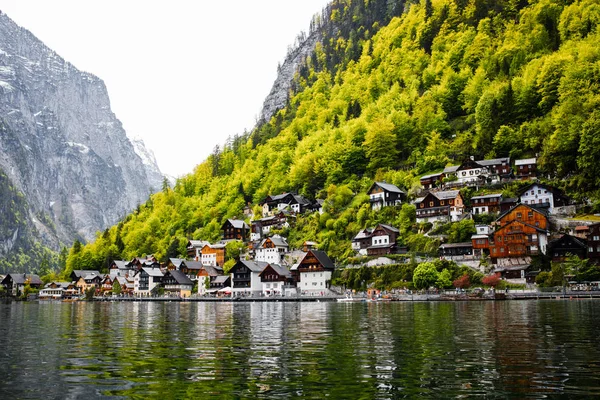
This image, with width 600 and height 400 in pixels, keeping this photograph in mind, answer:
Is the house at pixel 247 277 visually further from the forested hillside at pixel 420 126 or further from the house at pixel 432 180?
the house at pixel 432 180

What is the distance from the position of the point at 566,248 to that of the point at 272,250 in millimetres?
61609

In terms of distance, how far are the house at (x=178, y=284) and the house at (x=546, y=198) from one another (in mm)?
74672

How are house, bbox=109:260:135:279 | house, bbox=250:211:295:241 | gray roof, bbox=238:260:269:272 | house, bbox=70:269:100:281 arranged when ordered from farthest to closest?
1. house, bbox=70:269:100:281
2. house, bbox=109:260:135:279
3. house, bbox=250:211:295:241
4. gray roof, bbox=238:260:269:272

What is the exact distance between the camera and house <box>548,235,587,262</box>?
247ft

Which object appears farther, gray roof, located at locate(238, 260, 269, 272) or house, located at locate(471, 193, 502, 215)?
gray roof, located at locate(238, 260, 269, 272)

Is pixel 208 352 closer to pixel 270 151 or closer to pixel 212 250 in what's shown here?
pixel 212 250

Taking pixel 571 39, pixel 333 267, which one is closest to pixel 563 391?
pixel 333 267

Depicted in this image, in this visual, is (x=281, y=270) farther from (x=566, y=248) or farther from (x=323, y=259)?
(x=566, y=248)

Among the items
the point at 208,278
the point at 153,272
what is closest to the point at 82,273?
the point at 153,272

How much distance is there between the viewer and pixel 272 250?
400ft

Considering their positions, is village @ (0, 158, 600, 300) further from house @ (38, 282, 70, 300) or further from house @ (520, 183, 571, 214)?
house @ (38, 282, 70, 300)

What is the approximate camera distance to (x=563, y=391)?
1420 centimetres

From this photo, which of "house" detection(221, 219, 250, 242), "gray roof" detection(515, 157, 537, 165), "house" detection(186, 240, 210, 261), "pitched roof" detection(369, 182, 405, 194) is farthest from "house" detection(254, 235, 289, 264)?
"gray roof" detection(515, 157, 537, 165)

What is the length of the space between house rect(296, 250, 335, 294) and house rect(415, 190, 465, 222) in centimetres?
1919
